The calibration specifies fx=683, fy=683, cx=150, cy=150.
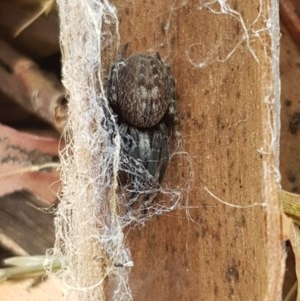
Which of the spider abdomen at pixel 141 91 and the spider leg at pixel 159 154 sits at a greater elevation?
the spider abdomen at pixel 141 91

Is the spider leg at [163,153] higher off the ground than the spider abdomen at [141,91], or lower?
lower

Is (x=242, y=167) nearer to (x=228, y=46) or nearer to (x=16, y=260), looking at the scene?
(x=228, y=46)

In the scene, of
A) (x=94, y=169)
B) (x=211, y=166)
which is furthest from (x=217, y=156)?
(x=94, y=169)

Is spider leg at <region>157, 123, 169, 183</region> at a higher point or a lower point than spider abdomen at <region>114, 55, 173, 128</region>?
lower

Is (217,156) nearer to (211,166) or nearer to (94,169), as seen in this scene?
(211,166)
